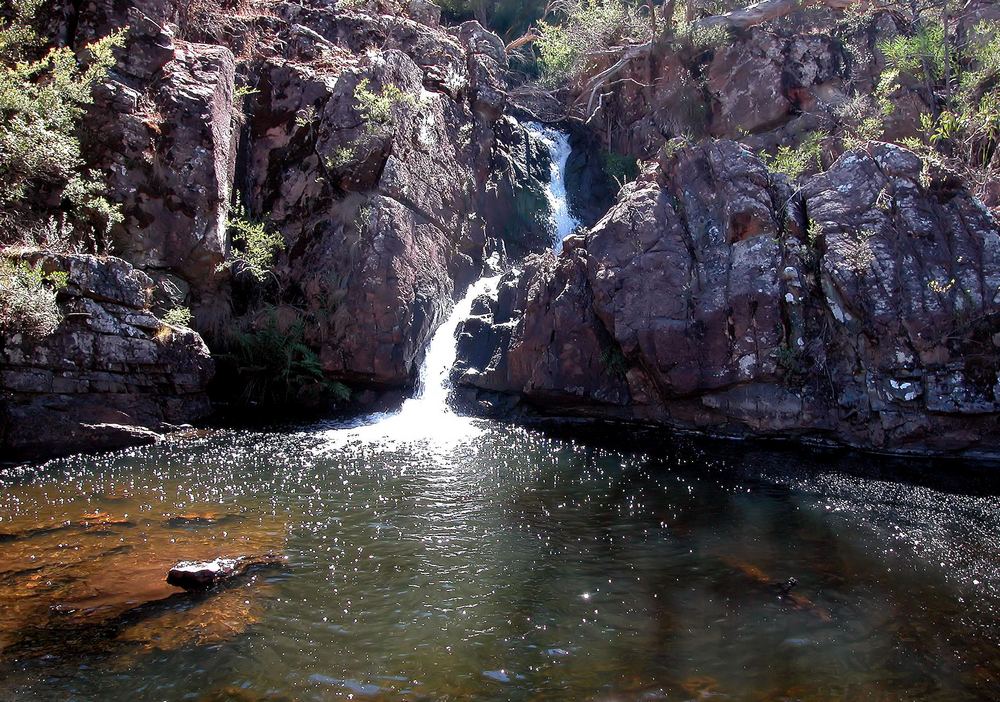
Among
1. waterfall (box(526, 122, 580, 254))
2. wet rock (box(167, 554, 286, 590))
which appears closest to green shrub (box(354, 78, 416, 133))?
waterfall (box(526, 122, 580, 254))

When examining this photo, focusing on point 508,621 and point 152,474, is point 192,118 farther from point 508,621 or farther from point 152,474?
point 508,621

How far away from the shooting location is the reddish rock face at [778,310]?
13055 millimetres

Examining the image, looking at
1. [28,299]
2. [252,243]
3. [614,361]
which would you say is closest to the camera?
[28,299]

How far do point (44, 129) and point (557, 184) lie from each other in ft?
57.7

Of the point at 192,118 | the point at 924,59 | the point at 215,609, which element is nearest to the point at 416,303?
the point at 192,118

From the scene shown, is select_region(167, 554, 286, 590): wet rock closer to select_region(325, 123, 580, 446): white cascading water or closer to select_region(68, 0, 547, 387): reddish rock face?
select_region(325, 123, 580, 446): white cascading water

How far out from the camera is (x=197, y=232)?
54.8ft

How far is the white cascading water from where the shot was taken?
1471 cm

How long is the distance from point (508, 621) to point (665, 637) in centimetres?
160

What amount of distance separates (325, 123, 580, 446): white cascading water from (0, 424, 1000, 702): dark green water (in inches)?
104

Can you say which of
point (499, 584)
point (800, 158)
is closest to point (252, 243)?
point (499, 584)

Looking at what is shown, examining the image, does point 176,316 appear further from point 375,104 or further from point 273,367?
point 375,104

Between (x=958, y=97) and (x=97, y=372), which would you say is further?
(x=958, y=97)

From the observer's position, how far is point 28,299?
1160cm
